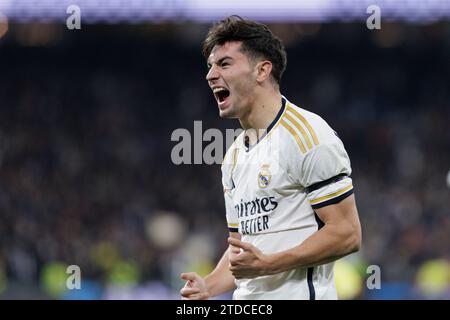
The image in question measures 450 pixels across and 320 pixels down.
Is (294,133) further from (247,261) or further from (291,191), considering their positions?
(247,261)

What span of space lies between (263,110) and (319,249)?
727 mm

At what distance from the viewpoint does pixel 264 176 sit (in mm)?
3332

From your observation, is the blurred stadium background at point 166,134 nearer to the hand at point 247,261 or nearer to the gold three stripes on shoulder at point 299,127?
the gold three stripes on shoulder at point 299,127

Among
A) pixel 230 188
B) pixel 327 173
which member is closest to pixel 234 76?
pixel 230 188

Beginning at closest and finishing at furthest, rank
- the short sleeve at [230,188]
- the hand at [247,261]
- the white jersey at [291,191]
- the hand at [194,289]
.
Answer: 1. the hand at [247,261]
2. the white jersey at [291,191]
3. the hand at [194,289]
4. the short sleeve at [230,188]

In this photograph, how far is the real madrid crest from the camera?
331 cm

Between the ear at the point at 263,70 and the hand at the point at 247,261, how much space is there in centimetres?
83

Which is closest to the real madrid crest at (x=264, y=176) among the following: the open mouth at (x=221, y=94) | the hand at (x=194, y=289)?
the open mouth at (x=221, y=94)

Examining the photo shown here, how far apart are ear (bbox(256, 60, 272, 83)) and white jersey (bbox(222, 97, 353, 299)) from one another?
0.17 metres

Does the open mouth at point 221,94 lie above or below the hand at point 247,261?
above

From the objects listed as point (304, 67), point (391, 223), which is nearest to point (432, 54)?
point (304, 67)

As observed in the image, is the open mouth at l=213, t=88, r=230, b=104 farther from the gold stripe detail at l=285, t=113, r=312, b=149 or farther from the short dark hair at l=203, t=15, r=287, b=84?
the gold stripe detail at l=285, t=113, r=312, b=149

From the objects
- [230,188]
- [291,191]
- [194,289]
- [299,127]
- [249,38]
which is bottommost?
[194,289]

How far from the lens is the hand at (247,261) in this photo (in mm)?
3031
